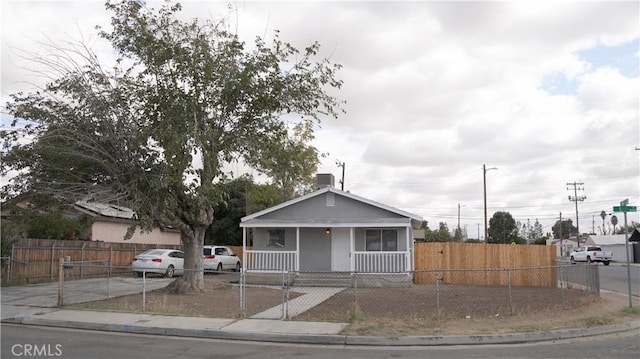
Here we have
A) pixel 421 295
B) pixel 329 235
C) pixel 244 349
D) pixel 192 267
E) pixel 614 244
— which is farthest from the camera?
pixel 614 244

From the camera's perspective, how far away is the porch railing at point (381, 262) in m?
23.7

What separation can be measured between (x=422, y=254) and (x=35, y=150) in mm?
16777

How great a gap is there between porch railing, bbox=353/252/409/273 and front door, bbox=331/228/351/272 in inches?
32.6

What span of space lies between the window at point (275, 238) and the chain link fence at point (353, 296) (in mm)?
1863

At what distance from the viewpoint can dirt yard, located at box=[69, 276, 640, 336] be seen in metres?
11.5

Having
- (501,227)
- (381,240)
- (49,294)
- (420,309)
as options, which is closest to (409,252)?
(381,240)

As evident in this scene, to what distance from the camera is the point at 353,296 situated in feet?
54.1

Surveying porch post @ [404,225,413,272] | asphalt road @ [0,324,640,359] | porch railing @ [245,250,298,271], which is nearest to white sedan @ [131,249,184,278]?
porch railing @ [245,250,298,271]

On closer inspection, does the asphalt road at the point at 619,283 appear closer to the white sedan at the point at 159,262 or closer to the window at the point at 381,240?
the window at the point at 381,240

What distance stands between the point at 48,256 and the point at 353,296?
13595mm

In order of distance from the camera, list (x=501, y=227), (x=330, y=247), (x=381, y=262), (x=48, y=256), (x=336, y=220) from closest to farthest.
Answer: (x=48, y=256)
(x=381, y=262)
(x=336, y=220)
(x=330, y=247)
(x=501, y=227)

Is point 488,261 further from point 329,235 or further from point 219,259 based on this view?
point 219,259

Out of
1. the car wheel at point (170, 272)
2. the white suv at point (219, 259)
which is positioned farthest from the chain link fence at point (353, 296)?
the white suv at point (219, 259)

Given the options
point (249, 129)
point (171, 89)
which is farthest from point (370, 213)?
point (171, 89)
